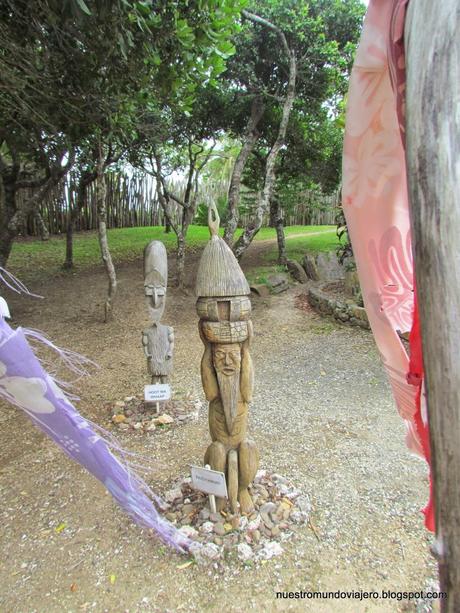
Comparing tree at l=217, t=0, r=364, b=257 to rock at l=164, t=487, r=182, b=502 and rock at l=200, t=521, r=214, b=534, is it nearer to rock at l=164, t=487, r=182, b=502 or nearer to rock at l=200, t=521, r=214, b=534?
rock at l=164, t=487, r=182, b=502

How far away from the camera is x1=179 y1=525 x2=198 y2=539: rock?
253 cm

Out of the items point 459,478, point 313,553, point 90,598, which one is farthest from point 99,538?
point 459,478

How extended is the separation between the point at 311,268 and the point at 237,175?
294 cm

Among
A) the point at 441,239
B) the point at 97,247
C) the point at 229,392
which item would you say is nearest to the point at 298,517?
the point at 229,392

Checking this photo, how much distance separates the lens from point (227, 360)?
2.54 m

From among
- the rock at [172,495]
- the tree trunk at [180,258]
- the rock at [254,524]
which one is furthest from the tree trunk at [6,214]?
the rock at [254,524]

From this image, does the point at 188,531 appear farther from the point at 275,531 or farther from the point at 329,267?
the point at 329,267

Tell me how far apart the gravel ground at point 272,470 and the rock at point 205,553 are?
0.06 meters

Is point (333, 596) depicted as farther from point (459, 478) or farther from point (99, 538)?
point (459, 478)

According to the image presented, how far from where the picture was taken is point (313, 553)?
2.46 m

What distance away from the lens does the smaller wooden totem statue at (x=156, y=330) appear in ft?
14.0

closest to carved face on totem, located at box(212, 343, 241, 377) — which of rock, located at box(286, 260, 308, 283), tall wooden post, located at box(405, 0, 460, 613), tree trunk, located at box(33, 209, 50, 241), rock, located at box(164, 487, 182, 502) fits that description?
rock, located at box(164, 487, 182, 502)

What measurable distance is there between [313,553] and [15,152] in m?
7.41

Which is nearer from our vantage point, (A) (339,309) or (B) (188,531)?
(B) (188,531)
